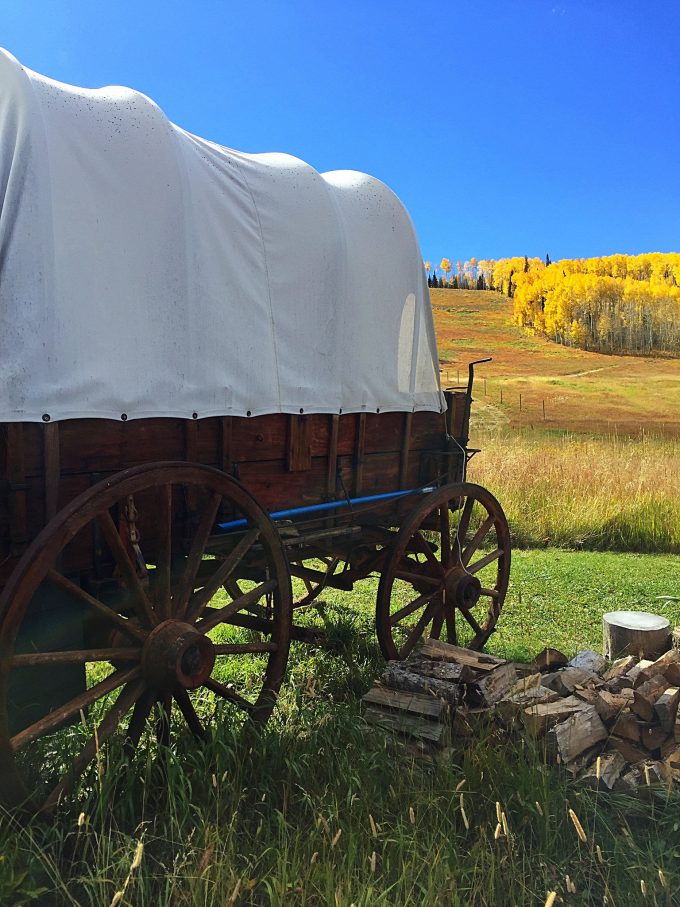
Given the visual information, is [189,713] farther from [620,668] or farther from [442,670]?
[620,668]

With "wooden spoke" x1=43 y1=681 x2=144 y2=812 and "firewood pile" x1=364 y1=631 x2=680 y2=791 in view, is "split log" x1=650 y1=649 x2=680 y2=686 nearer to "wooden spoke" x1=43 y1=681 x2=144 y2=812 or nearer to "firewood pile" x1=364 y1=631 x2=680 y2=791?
"firewood pile" x1=364 y1=631 x2=680 y2=791

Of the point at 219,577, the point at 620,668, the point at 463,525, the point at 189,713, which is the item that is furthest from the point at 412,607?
the point at 189,713

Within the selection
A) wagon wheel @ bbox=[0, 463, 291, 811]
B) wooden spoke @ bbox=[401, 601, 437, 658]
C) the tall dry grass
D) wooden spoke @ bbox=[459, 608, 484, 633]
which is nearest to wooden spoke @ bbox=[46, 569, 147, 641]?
wagon wheel @ bbox=[0, 463, 291, 811]

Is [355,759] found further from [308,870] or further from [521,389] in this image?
[521,389]

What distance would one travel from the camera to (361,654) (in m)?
4.84

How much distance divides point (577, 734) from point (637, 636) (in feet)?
5.24

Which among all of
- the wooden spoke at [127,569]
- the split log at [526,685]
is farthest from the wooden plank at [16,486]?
the split log at [526,685]

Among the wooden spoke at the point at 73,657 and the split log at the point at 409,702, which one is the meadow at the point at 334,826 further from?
the wooden spoke at the point at 73,657

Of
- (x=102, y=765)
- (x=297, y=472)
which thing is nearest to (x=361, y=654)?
(x=297, y=472)

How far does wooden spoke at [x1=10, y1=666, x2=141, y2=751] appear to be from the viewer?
241 centimetres

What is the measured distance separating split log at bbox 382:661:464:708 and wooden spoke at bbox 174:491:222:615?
120 centimetres

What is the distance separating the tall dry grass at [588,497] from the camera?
29.5ft

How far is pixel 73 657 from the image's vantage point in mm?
2627

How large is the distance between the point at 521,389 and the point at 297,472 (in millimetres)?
40985
